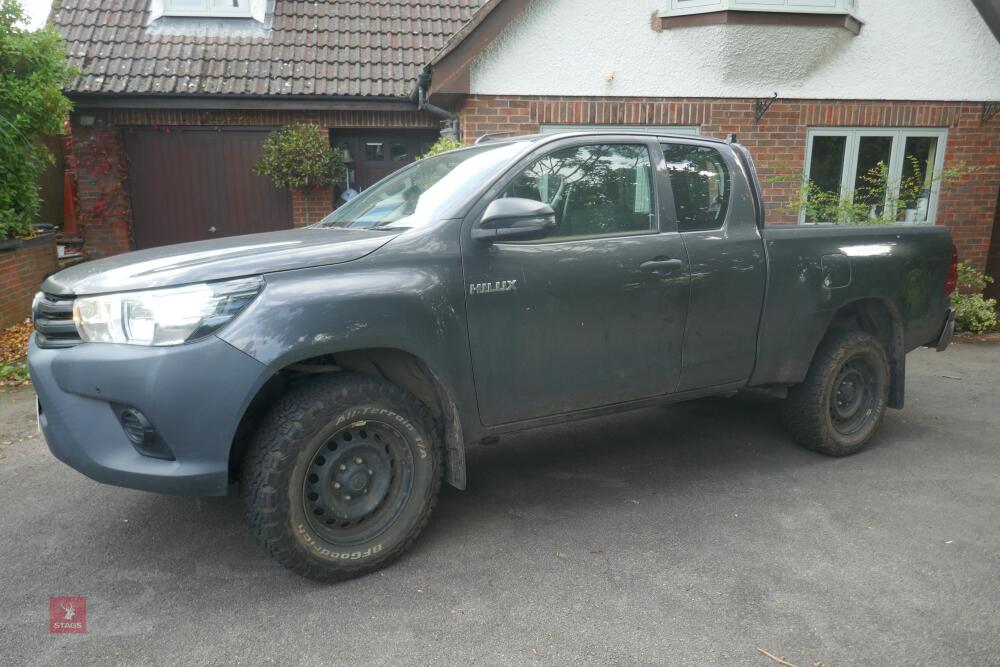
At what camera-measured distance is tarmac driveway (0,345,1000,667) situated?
8.30 feet

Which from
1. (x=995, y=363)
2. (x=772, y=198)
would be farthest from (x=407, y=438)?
(x=772, y=198)

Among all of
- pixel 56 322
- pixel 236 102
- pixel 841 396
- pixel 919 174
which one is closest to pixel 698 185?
pixel 841 396

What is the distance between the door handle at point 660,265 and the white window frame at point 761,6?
562 cm

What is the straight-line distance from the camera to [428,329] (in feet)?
9.77

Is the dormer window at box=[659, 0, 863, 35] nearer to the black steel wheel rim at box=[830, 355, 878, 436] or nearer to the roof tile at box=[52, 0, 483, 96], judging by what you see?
the roof tile at box=[52, 0, 483, 96]

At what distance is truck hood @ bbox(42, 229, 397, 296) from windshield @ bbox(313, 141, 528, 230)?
244 mm

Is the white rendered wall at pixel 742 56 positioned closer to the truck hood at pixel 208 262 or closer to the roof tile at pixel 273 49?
the roof tile at pixel 273 49

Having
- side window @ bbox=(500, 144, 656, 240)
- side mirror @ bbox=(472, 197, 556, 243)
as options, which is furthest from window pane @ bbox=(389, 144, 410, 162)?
side mirror @ bbox=(472, 197, 556, 243)

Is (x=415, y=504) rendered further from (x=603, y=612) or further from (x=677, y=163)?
(x=677, y=163)

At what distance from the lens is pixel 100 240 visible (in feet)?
33.8

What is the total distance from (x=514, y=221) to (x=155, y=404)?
1580 millimetres

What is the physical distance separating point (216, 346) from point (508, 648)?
150cm

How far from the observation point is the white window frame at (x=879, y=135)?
28.9ft

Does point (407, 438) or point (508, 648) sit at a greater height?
point (407, 438)
